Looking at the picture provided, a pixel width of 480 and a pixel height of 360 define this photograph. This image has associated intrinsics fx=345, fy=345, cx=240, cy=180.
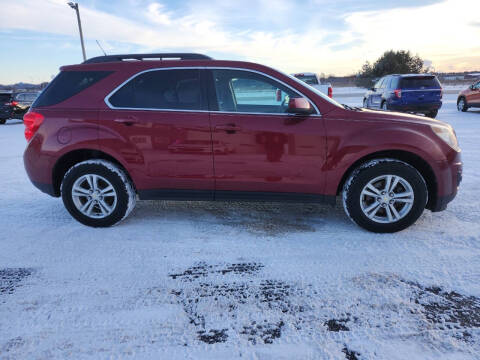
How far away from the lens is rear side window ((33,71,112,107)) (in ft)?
12.7

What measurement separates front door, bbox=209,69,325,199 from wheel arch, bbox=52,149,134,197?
1240 millimetres

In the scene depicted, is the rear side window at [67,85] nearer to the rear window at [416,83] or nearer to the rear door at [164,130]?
the rear door at [164,130]

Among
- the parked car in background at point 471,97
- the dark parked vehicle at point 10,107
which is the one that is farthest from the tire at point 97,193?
the parked car in background at point 471,97

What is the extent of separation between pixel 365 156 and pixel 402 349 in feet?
6.73

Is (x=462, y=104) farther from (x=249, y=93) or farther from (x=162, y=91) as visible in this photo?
(x=162, y=91)

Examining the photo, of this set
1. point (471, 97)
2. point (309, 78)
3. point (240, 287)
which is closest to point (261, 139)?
point (240, 287)

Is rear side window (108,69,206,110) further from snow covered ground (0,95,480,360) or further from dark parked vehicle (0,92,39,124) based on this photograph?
dark parked vehicle (0,92,39,124)

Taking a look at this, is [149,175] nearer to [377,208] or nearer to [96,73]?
[96,73]

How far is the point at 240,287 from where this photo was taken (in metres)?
2.71

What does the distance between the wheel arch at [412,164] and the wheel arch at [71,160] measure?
250 centimetres

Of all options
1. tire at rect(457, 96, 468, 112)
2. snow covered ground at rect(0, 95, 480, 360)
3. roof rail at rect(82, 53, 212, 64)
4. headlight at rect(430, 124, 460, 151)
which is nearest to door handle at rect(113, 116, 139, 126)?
roof rail at rect(82, 53, 212, 64)

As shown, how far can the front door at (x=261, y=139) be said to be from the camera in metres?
3.57

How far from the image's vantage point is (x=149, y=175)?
3828mm

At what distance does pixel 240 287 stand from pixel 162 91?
2.28m
